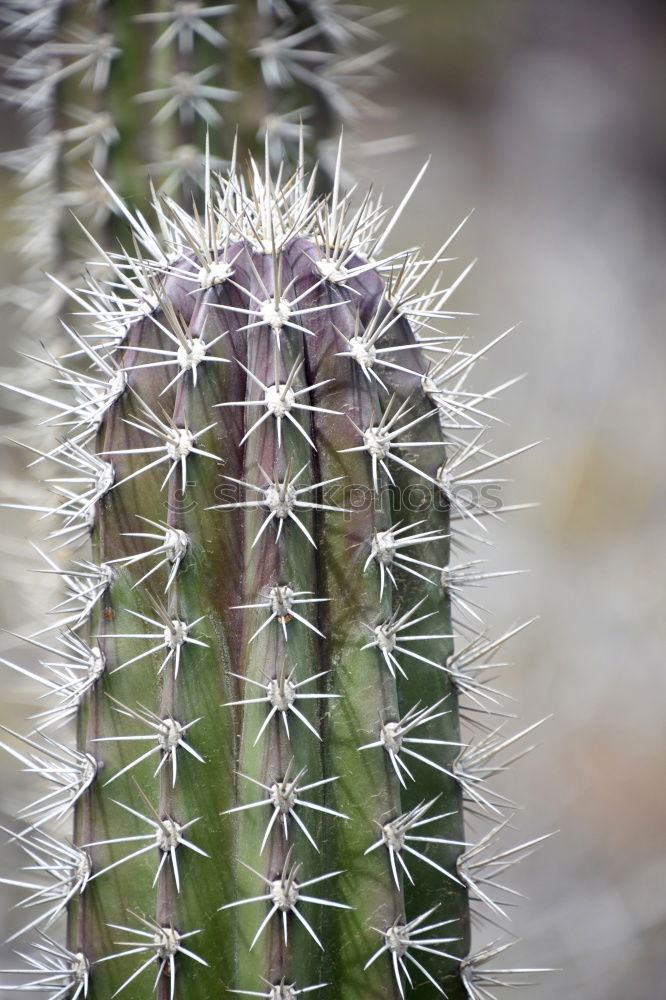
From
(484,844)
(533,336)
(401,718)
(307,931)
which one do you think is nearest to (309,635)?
(401,718)

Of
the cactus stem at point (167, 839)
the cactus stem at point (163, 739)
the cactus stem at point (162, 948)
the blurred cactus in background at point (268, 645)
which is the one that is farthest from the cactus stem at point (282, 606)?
the cactus stem at point (162, 948)

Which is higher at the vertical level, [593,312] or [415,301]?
[593,312]

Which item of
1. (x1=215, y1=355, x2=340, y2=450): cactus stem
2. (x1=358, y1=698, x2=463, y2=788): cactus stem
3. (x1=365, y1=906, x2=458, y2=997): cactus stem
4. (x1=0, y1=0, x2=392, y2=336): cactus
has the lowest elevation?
(x1=365, y1=906, x2=458, y2=997): cactus stem

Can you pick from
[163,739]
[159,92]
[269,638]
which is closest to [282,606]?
[269,638]

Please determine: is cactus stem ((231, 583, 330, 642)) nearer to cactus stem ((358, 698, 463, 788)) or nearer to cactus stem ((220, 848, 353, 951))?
cactus stem ((358, 698, 463, 788))

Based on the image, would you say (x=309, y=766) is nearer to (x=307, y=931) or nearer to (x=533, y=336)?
(x=307, y=931)

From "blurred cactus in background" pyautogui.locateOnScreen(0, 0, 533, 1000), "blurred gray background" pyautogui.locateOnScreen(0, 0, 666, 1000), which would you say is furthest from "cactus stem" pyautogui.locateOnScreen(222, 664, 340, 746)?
"blurred gray background" pyautogui.locateOnScreen(0, 0, 666, 1000)
